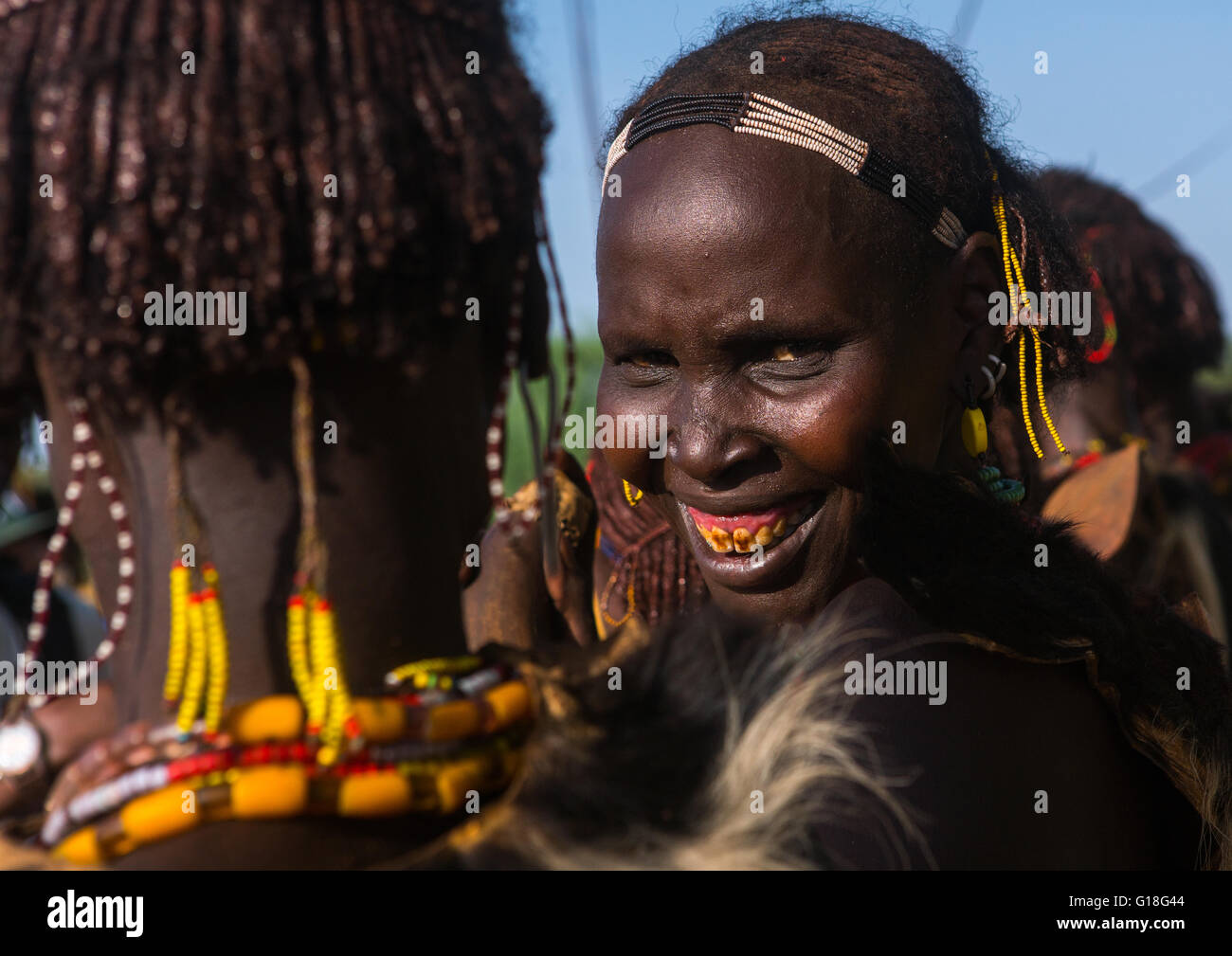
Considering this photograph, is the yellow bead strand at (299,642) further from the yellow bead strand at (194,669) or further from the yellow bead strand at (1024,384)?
the yellow bead strand at (1024,384)

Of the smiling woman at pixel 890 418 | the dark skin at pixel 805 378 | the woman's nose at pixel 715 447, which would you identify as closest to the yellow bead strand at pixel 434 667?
the smiling woman at pixel 890 418

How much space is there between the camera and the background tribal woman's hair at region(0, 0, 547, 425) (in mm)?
1171

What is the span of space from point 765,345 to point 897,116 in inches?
16.3

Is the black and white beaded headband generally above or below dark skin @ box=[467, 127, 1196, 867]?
above

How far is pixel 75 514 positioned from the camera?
4.28 feet

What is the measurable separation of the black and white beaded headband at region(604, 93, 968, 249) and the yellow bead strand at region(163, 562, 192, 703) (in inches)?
44.8

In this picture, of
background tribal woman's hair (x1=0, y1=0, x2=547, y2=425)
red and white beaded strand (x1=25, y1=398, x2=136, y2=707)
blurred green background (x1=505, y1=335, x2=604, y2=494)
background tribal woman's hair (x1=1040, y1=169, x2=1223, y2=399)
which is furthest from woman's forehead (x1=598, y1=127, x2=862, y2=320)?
blurred green background (x1=505, y1=335, x2=604, y2=494)

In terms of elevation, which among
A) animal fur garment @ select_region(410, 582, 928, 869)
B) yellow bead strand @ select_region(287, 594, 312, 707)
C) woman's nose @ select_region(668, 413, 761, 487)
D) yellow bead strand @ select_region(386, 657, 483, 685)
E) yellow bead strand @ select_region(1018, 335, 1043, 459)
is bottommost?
animal fur garment @ select_region(410, 582, 928, 869)

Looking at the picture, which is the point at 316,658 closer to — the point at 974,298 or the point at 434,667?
the point at 434,667

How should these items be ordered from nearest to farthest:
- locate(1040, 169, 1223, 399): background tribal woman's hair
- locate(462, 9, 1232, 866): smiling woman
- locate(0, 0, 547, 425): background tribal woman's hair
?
1. locate(0, 0, 547, 425): background tribal woman's hair
2. locate(462, 9, 1232, 866): smiling woman
3. locate(1040, 169, 1223, 399): background tribal woman's hair

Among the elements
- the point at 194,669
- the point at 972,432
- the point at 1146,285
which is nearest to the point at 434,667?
the point at 194,669

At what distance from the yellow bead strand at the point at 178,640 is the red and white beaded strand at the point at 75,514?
0.07m

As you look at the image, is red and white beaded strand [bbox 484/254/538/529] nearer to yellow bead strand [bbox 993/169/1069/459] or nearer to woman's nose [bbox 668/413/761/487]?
woman's nose [bbox 668/413/761/487]

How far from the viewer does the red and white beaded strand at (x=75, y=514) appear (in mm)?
1270
